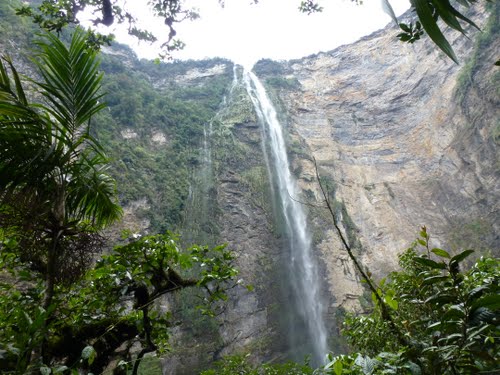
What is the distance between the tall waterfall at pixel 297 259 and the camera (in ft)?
39.1

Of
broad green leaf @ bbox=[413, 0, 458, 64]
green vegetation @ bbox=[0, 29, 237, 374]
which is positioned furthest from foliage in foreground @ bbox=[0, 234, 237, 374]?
broad green leaf @ bbox=[413, 0, 458, 64]

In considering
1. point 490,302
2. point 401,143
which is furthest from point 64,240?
point 401,143

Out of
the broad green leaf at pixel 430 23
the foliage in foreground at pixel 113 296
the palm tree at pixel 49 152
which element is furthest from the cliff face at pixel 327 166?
the broad green leaf at pixel 430 23

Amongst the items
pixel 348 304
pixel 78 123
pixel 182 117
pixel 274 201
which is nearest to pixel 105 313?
pixel 78 123

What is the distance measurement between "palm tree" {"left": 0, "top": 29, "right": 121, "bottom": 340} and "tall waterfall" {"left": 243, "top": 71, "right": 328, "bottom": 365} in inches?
296

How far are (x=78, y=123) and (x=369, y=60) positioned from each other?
24043mm

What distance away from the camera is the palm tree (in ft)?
4.74

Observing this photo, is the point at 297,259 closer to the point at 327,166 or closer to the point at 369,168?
the point at 327,166

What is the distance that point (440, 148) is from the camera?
54.6 feet

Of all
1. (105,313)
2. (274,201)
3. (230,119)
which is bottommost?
(105,313)

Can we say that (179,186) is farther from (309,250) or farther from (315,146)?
(315,146)

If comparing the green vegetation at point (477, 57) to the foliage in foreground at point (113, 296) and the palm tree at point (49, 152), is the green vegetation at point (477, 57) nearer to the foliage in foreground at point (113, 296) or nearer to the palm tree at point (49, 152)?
the foliage in foreground at point (113, 296)

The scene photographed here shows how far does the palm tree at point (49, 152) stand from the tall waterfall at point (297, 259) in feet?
24.6

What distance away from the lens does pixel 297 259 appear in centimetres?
1419
